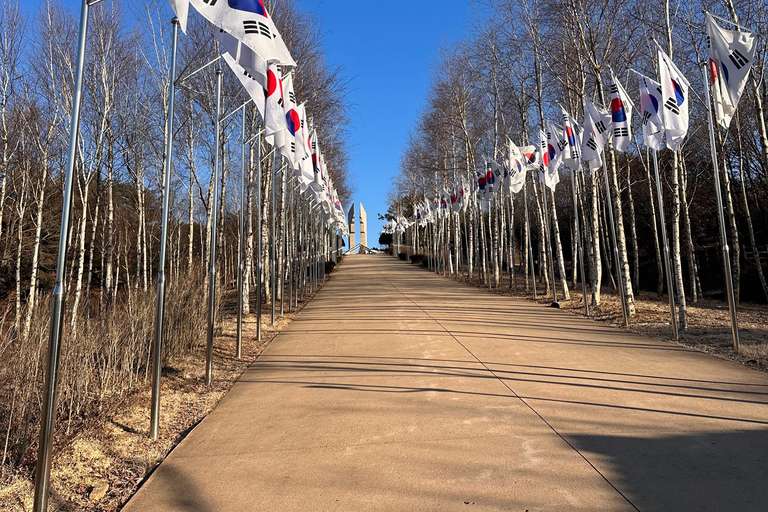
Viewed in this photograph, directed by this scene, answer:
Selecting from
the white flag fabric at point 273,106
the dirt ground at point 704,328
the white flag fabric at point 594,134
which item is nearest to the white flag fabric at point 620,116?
the white flag fabric at point 594,134

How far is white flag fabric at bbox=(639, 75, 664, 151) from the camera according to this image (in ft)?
33.9

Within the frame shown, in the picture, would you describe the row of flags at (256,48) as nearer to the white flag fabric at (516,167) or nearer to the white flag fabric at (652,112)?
the white flag fabric at (652,112)

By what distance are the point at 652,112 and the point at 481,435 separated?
8576mm

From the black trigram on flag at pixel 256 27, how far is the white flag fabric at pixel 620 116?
917 centimetres

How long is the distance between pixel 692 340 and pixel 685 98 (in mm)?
4787

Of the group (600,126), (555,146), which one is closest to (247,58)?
(600,126)

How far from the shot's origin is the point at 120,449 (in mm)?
4926

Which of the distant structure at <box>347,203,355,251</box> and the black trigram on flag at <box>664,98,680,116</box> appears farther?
the distant structure at <box>347,203,355,251</box>

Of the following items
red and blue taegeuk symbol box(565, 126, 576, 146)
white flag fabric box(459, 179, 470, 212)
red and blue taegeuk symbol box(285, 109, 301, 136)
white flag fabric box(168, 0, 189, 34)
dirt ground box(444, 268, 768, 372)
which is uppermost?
white flag fabric box(459, 179, 470, 212)

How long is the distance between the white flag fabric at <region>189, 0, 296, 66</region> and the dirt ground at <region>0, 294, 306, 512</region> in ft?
14.2

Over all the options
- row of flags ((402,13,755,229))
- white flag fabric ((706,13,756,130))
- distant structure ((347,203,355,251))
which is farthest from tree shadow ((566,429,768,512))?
distant structure ((347,203,355,251))

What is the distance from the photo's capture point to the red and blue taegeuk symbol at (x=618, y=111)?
1203 centimetres

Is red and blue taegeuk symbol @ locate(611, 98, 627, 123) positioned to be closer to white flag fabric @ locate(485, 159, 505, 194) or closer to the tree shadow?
the tree shadow

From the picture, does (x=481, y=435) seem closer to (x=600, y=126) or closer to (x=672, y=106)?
(x=672, y=106)
